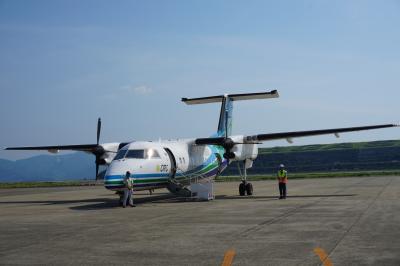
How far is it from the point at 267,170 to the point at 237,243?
114921 mm

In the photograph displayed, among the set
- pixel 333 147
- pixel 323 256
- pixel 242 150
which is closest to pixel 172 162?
pixel 242 150

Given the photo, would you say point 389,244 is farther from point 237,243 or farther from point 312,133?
point 312,133

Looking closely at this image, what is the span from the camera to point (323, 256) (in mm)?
8211

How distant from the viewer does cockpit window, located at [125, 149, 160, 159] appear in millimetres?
21297

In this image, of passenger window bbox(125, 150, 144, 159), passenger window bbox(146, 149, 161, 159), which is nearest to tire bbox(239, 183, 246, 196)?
passenger window bbox(146, 149, 161, 159)

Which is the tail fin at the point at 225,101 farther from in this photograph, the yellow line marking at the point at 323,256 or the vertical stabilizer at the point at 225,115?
the yellow line marking at the point at 323,256

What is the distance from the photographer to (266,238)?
34.0 feet

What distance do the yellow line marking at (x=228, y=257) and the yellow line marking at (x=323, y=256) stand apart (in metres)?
1.54

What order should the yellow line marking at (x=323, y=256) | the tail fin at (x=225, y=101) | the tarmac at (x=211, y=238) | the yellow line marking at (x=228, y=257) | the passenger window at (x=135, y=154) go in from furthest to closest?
the tail fin at (x=225, y=101)
the passenger window at (x=135, y=154)
the tarmac at (x=211, y=238)
the yellow line marking at (x=228, y=257)
the yellow line marking at (x=323, y=256)

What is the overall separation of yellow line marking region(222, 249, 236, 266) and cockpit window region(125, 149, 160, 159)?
1280 centimetres

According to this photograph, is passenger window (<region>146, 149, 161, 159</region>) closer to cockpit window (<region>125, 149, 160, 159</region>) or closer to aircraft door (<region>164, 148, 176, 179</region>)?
cockpit window (<region>125, 149, 160, 159</region>)

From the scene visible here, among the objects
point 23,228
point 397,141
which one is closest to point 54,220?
point 23,228

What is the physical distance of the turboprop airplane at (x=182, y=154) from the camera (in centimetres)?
2083

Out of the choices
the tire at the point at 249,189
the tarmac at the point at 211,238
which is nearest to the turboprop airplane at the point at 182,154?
the tire at the point at 249,189
